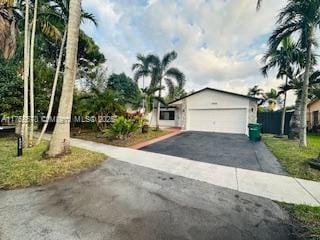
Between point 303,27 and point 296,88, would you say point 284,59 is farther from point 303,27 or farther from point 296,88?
point 303,27

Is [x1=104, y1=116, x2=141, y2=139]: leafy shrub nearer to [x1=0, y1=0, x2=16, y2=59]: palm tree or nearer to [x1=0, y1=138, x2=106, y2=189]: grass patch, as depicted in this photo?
[x1=0, y1=138, x2=106, y2=189]: grass patch

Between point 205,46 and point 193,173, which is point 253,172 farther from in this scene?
point 205,46

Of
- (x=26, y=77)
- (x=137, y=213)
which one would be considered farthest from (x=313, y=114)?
(x=26, y=77)

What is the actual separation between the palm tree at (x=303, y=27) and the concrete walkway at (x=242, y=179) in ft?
19.3

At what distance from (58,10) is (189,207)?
1064 centimetres

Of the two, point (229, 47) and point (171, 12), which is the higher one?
point (171, 12)

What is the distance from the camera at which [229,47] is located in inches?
531

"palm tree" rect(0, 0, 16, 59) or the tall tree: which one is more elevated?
the tall tree

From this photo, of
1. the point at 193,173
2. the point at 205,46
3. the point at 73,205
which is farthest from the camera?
the point at 205,46

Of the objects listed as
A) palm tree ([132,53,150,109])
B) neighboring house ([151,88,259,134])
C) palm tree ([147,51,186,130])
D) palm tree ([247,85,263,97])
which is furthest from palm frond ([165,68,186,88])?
palm tree ([247,85,263,97])

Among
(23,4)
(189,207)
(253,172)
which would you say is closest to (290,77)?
(253,172)

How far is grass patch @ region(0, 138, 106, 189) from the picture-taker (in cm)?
464

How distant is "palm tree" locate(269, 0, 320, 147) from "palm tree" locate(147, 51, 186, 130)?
26.0ft

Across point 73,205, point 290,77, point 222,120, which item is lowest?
point 73,205
